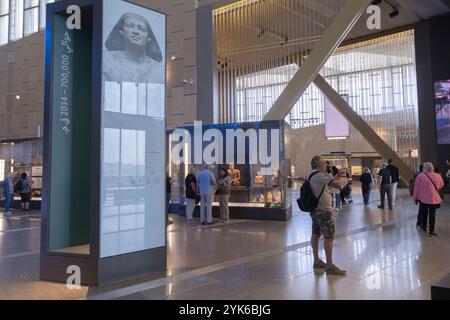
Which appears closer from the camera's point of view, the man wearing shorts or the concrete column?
the man wearing shorts

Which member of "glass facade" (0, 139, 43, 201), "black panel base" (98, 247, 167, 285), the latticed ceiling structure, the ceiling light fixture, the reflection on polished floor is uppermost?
the ceiling light fixture

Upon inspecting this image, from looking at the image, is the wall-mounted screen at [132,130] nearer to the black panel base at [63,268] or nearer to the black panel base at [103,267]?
the black panel base at [103,267]

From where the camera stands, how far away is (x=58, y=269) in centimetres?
471

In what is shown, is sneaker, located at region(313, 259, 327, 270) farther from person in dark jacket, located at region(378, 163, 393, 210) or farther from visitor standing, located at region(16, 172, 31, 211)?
visitor standing, located at region(16, 172, 31, 211)

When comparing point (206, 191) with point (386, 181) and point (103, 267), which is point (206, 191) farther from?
point (386, 181)

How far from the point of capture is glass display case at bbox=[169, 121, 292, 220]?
1066 centimetres

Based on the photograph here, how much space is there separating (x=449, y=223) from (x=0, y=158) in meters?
16.3

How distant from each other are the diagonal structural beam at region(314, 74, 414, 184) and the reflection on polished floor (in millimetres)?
9132

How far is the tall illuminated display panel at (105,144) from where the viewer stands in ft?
15.0

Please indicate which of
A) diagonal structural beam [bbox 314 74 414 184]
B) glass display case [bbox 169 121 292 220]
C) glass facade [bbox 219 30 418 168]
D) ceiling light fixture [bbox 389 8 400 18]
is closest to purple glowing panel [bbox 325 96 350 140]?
glass facade [bbox 219 30 418 168]

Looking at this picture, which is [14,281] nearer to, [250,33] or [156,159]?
[156,159]

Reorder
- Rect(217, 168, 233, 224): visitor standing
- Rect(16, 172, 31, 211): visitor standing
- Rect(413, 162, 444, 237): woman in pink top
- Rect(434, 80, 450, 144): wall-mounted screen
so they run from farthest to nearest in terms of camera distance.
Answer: Rect(434, 80, 450, 144): wall-mounted screen < Rect(16, 172, 31, 211): visitor standing < Rect(217, 168, 233, 224): visitor standing < Rect(413, 162, 444, 237): woman in pink top

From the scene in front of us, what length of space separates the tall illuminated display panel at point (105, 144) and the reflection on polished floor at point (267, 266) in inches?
14.0

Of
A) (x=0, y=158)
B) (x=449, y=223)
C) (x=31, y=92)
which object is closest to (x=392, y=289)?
(x=449, y=223)
